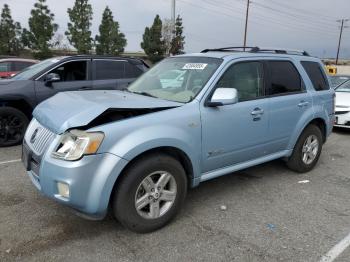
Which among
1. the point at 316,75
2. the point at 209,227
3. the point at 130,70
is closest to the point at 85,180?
the point at 209,227

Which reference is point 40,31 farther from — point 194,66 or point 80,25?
point 194,66

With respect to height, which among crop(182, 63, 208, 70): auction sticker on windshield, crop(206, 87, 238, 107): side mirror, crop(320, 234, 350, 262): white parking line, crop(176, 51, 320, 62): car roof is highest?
crop(176, 51, 320, 62): car roof

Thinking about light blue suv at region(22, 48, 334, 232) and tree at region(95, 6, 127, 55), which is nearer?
light blue suv at region(22, 48, 334, 232)

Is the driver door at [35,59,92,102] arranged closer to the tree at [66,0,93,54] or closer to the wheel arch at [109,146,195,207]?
the wheel arch at [109,146,195,207]

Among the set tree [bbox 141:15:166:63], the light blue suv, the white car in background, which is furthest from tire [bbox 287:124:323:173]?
tree [bbox 141:15:166:63]

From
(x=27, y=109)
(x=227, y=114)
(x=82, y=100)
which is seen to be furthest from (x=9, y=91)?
(x=227, y=114)

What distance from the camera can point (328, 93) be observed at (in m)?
5.46

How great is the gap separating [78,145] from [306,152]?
11.7ft

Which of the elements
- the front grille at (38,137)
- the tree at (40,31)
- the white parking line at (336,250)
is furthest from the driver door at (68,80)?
the tree at (40,31)

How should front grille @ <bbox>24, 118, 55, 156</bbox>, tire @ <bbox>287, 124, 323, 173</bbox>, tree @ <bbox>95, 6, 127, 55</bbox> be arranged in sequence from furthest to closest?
tree @ <bbox>95, 6, 127, 55</bbox>, tire @ <bbox>287, 124, 323, 173</bbox>, front grille @ <bbox>24, 118, 55, 156</bbox>

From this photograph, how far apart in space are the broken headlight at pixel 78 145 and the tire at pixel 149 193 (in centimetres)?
40

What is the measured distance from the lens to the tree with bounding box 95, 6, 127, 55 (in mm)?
45094

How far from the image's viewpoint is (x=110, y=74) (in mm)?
7680

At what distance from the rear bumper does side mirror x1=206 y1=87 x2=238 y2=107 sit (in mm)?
1200
